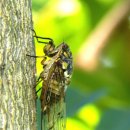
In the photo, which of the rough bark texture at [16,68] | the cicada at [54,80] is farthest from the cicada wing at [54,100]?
the rough bark texture at [16,68]

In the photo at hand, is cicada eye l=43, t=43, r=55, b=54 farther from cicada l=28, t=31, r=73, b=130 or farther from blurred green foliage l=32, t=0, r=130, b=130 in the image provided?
blurred green foliage l=32, t=0, r=130, b=130

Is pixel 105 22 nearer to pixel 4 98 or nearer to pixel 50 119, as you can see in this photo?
pixel 50 119

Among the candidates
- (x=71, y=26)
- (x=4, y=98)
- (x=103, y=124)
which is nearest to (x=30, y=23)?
(x=4, y=98)

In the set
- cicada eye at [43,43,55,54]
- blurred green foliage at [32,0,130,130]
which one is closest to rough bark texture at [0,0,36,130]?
cicada eye at [43,43,55,54]

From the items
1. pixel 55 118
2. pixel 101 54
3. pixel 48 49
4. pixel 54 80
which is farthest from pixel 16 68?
pixel 101 54

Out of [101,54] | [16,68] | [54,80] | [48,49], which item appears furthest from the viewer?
[101,54]

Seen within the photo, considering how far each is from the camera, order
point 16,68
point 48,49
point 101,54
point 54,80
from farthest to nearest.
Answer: point 101,54 < point 48,49 < point 54,80 < point 16,68

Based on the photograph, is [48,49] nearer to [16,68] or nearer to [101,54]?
[16,68]

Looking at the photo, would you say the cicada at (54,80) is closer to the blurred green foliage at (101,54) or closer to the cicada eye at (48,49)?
the cicada eye at (48,49)
